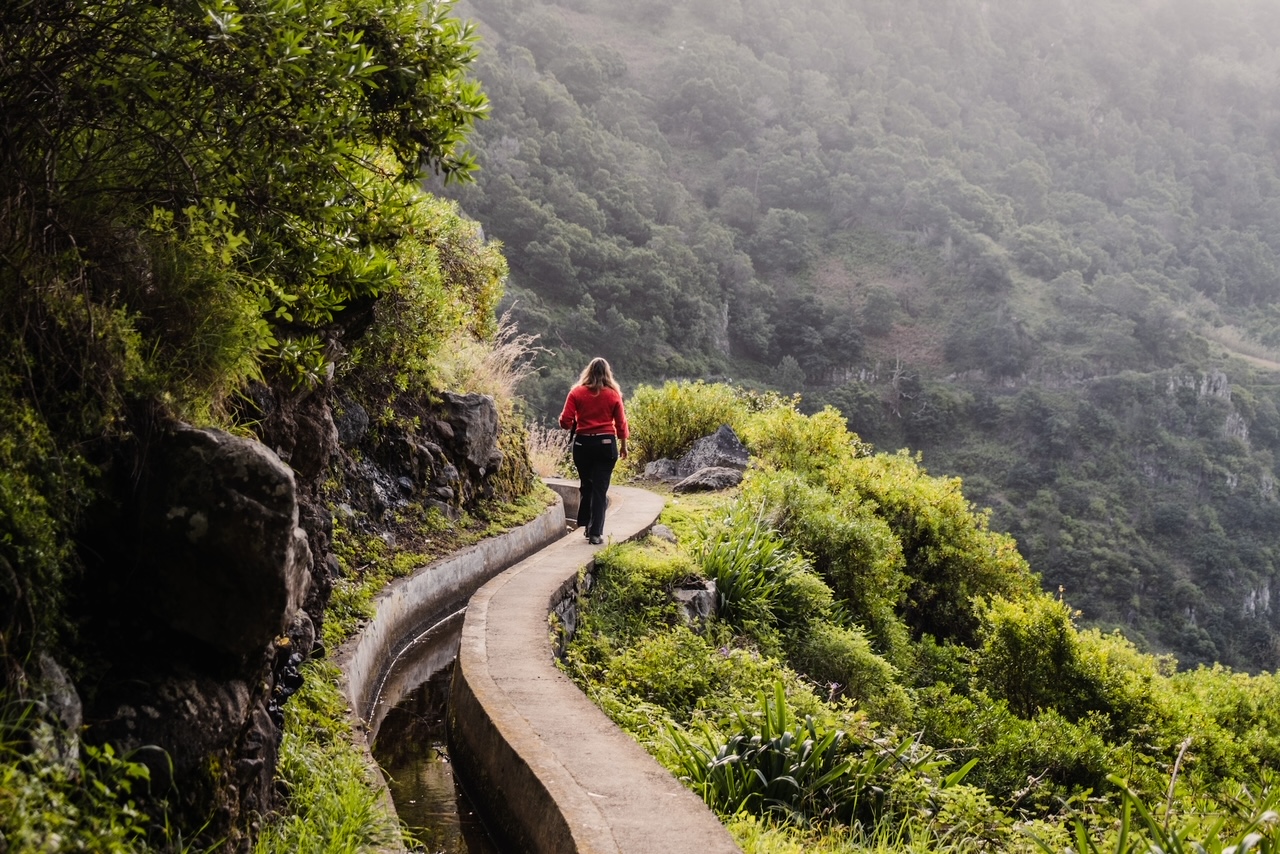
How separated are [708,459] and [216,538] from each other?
1492 cm

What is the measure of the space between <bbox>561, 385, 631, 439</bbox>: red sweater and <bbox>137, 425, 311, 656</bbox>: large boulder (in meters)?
6.58

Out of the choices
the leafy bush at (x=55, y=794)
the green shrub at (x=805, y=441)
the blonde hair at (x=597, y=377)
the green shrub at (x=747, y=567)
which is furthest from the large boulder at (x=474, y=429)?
the leafy bush at (x=55, y=794)

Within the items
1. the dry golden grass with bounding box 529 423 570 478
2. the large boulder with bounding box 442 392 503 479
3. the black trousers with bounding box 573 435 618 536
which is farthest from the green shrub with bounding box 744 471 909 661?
the dry golden grass with bounding box 529 423 570 478

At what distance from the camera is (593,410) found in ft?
32.8

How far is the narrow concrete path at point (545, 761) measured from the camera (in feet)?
14.0

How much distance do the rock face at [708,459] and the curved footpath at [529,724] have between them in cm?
796

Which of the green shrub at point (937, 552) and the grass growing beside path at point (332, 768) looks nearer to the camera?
the grass growing beside path at point (332, 768)

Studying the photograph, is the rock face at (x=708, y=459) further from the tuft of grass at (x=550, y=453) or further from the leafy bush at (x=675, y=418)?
the tuft of grass at (x=550, y=453)

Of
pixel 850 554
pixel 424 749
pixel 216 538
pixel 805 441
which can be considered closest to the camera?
pixel 216 538

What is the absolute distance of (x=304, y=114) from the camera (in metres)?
3.79

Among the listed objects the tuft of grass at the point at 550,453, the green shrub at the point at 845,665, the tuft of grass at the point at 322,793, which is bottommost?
the tuft of grass at the point at 550,453

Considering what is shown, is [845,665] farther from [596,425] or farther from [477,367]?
[477,367]

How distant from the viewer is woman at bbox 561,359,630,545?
998 cm

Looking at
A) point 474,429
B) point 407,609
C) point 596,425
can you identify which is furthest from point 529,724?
point 474,429
